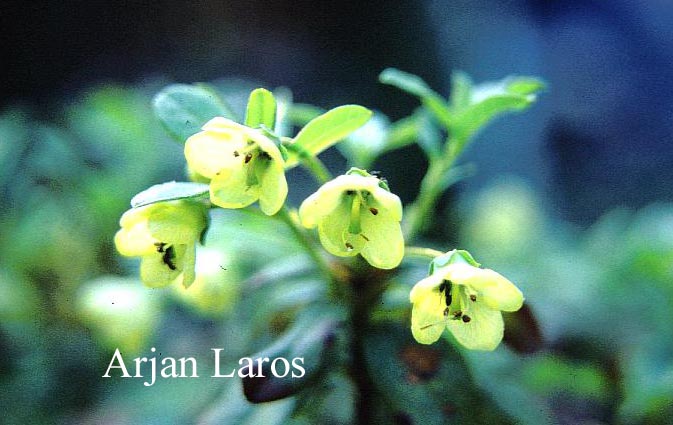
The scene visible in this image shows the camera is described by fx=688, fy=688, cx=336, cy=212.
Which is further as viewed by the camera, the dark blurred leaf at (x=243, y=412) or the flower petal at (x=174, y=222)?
the dark blurred leaf at (x=243, y=412)

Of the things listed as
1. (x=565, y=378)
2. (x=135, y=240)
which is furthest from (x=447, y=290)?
(x=565, y=378)

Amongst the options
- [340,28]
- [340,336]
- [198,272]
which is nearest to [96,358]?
[198,272]

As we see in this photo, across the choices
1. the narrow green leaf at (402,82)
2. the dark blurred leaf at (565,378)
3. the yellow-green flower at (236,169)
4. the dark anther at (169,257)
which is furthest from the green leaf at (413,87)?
the dark blurred leaf at (565,378)

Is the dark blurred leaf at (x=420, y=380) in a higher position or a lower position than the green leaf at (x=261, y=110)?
lower

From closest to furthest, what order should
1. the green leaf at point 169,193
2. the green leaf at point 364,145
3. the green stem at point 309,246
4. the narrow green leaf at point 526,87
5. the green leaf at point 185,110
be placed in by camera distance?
the green leaf at point 169,193, the green leaf at point 185,110, the green stem at point 309,246, the narrow green leaf at point 526,87, the green leaf at point 364,145

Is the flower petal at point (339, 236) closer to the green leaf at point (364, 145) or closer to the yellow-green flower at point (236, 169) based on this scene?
the yellow-green flower at point (236, 169)

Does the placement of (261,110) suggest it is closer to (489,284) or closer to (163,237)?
(163,237)

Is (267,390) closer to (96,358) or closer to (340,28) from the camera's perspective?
(96,358)
